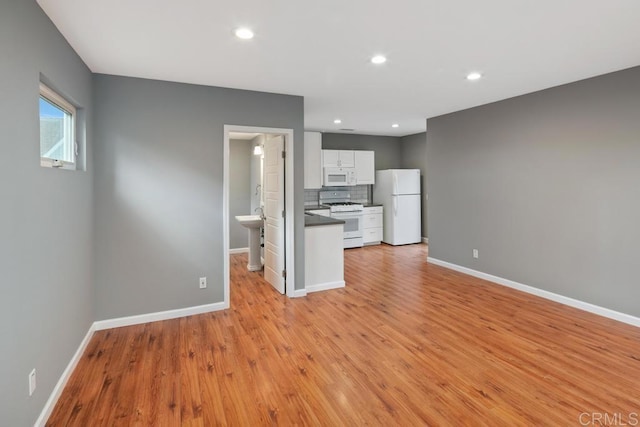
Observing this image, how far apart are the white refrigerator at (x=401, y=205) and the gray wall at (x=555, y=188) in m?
1.93

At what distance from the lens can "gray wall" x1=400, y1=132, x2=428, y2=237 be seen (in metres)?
8.05

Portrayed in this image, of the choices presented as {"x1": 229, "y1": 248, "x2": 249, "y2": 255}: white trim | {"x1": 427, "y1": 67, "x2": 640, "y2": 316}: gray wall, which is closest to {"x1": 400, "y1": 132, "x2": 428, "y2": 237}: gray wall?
{"x1": 427, "y1": 67, "x2": 640, "y2": 316}: gray wall

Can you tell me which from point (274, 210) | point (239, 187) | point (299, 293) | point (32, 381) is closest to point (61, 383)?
point (32, 381)

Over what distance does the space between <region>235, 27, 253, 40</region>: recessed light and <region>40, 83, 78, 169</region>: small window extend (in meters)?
1.39

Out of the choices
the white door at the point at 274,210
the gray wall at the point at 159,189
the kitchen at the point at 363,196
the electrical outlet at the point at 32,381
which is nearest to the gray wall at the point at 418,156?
the kitchen at the point at 363,196

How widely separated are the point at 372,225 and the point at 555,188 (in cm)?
418

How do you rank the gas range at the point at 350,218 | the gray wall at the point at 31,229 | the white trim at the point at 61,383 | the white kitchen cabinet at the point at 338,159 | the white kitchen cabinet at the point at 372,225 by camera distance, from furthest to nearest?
1. the white kitchen cabinet at the point at 372,225
2. the white kitchen cabinet at the point at 338,159
3. the gas range at the point at 350,218
4. the white trim at the point at 61,383
5. the gray wall at the point at 31,229

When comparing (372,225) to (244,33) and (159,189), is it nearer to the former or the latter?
(159,189)

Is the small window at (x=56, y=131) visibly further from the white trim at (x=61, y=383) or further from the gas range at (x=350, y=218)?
the gas range at (x=350, y=218)

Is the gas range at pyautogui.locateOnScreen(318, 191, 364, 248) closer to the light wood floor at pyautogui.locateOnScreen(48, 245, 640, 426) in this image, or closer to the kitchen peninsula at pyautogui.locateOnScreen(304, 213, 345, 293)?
the kitchen peninsula at pyautogui.locateOnScreen(304, 213, 345, 293)

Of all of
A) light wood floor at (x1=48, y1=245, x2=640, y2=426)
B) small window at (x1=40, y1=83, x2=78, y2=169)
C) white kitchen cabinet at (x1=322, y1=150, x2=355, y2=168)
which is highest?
white kitchen cabinet at (x1=322, y1=150, x2=355, y2=168)

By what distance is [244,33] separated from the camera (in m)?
2.51

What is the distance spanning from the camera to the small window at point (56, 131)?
2.38m

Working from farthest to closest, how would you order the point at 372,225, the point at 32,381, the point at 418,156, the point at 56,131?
the point at 418,156
the point at 372,225
the point at 56,131
the point at 32,381
